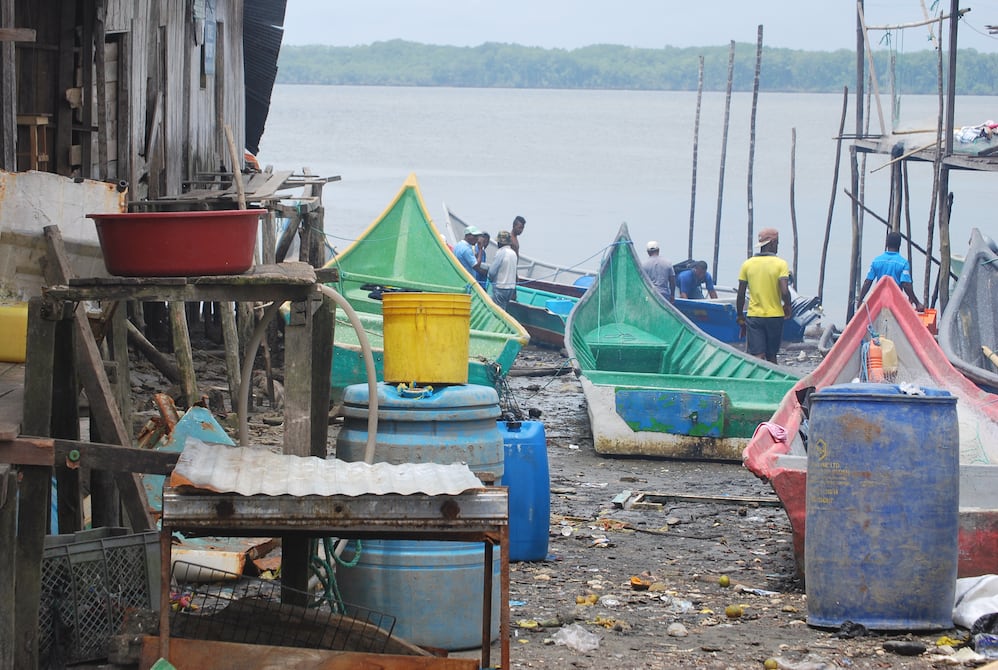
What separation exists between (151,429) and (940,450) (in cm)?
374

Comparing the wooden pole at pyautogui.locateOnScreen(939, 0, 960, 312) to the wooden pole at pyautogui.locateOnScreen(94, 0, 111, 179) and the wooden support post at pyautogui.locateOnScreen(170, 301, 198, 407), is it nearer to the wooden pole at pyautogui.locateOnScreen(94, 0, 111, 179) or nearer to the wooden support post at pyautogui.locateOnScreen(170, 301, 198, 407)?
the wooden support post at pyautogui.locateOnScreen(170, 301, 198, 407)

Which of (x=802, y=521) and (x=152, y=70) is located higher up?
(x=152, y=70)

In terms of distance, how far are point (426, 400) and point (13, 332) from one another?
1.79 m

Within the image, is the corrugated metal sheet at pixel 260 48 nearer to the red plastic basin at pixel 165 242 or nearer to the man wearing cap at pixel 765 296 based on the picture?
the man wearing cap at pixel 765 296

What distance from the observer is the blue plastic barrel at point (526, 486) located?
705cm

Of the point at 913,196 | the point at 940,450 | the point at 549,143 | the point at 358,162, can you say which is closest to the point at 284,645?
the point at 940,450

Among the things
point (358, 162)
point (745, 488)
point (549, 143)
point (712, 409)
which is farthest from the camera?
point (549, 143)

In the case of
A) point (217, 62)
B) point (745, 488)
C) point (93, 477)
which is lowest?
point (745, 488)

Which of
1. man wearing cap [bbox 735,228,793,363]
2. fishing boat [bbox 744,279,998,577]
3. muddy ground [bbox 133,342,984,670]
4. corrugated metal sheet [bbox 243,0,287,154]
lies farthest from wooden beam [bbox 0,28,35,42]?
corrugated metal sheet [bbox 243,0,287,154]

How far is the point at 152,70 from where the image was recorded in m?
10.7

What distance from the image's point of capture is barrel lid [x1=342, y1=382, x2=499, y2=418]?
5574mm

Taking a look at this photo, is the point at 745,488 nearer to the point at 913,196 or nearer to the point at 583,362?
the point at 583,362

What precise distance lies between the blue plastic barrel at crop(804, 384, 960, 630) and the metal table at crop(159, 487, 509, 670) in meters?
2.39

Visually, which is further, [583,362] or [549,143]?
[549,143]
